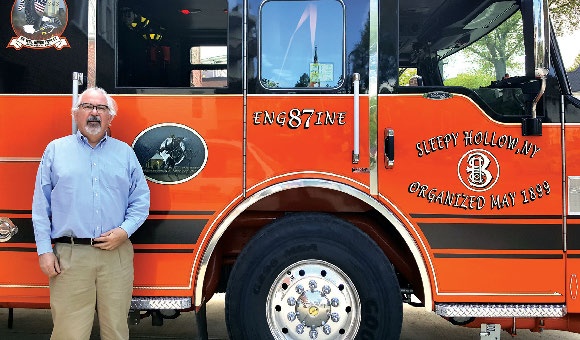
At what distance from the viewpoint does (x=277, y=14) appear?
11.0ft

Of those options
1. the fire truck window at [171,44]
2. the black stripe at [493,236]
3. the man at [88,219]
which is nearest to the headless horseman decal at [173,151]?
the man at [88,219]

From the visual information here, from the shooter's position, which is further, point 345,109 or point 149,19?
point 149,19

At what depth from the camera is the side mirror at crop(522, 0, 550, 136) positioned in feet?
9.96

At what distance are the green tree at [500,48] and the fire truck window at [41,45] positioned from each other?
8.91ft

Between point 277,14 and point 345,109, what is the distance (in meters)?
0.80

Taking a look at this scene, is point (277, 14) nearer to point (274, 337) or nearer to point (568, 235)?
point (274, 337)

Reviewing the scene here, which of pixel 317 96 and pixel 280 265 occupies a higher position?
pixel 317 96

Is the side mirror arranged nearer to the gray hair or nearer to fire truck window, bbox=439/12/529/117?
fire truck window, bbox=439/12/529/117

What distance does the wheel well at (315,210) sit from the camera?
3418 mm

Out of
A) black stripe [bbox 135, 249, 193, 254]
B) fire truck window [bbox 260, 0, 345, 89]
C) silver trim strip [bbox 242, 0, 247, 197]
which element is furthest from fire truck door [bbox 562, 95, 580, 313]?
black stripe [bbox 135, 249, 193, 254]

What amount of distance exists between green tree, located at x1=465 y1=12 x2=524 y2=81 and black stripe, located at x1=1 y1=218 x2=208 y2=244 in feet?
7.33

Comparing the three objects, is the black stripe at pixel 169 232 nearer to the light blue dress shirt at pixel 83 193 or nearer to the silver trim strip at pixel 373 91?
the light blue dress shirt at pixel 83 193

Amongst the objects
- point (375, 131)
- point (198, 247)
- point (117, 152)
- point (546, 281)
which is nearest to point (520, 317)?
point (546, 281)

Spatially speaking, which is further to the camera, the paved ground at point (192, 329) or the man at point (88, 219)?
the paved ground at point (192, 329)
